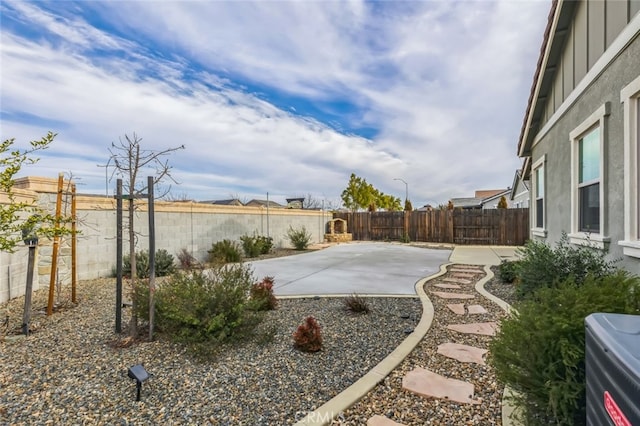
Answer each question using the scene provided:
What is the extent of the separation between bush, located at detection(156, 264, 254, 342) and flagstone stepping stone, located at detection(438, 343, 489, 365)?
7.46 ft

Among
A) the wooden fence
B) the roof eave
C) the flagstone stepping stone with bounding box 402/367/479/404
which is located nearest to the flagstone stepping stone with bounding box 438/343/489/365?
the flagstone stepping stone with bounding box 402/367/479/404

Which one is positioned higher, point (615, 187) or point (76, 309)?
point (615, 187)

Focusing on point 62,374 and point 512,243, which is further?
point 512,243

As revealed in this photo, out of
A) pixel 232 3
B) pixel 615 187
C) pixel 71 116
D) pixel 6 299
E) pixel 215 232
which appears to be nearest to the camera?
pixel 615 187

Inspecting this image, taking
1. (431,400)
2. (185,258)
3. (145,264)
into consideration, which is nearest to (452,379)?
(431,400)

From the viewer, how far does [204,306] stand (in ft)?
11.6

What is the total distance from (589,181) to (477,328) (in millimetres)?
2882

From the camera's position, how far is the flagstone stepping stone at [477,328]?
4023 millimetres

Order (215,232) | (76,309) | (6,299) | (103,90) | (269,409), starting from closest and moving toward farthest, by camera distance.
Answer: (269,409), (76,309), (6,299), (103,90), (215,232)

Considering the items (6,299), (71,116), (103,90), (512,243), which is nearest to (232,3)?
(103,90)

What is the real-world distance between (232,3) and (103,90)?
12.0ft

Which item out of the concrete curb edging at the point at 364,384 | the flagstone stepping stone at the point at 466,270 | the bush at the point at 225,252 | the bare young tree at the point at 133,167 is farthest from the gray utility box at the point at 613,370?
the bush at the point at 225,252

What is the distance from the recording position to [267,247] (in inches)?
510

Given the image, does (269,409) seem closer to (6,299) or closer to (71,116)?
(6,299)
